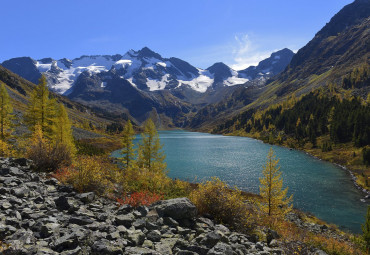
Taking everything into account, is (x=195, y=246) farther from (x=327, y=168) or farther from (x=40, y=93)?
(x=327, y=168)

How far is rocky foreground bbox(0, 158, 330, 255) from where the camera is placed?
7.59 meters

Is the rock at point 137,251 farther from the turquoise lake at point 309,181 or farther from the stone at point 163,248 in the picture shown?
the turquoise lake at point 309,181

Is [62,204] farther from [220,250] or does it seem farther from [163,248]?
[220,250]

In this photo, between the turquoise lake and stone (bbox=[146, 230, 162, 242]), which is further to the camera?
the turquoise lake

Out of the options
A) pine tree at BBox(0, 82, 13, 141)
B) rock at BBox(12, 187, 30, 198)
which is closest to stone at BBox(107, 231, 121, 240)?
rock at BBox(12, 187, 30, 198)

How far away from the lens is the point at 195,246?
8.86 meters

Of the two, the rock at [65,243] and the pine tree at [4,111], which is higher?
the pine tree at [4,111]

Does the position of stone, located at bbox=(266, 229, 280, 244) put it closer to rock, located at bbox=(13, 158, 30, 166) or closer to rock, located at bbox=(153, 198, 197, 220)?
rock, located at bbox=(153, 198, 197, 220)

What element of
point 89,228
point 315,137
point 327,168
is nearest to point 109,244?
point 89,228

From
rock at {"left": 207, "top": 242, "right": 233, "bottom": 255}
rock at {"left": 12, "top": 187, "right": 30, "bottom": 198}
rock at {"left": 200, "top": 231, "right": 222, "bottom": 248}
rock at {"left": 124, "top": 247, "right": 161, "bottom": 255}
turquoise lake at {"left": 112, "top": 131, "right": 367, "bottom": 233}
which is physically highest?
rock at {"left": 12, "top": 187, "right": 30, "bottom": 198}

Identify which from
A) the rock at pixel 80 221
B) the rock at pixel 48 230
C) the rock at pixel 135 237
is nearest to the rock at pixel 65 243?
the rock at pixel 48 230

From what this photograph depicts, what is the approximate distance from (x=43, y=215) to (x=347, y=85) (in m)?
214

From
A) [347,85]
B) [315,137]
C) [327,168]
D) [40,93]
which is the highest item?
[347,85]

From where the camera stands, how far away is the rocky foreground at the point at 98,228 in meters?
7.59
